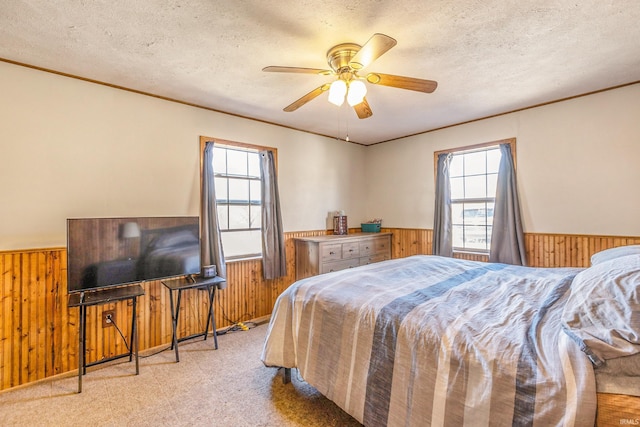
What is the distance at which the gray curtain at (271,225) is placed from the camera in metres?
3.77

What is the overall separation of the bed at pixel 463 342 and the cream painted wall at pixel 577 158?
3.99ft

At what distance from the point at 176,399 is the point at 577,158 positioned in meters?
4.39

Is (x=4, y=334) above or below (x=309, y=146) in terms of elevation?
below

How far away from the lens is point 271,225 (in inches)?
149

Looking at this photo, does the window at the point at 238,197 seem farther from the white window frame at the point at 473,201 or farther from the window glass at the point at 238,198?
the white window frame at the point at 473,201

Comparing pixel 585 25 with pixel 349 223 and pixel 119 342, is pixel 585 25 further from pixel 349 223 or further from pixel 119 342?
pixel 119 342

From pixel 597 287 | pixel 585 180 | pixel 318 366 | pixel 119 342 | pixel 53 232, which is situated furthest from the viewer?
pixel 585 180

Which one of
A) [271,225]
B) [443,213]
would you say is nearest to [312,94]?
[271,225]

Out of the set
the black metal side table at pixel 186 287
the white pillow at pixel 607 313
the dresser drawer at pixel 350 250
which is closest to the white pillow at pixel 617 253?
the white pillow at pixel 607 313

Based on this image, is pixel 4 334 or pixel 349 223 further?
pixel 349 223

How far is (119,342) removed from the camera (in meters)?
2.80

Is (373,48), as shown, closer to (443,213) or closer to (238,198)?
(238,198)

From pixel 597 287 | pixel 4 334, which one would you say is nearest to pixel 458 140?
pixel 597 287

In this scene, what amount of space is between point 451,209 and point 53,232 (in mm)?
4430
